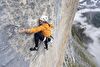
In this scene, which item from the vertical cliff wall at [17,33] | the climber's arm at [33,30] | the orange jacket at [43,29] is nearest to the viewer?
the vertical cliff wall at [17,33]

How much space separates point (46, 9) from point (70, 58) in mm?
15653

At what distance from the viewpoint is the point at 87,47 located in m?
43.0

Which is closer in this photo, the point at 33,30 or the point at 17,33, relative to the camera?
the point at 17,33

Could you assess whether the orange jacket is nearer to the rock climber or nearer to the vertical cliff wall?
the rock climber

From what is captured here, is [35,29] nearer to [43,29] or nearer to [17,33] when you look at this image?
[43,29]

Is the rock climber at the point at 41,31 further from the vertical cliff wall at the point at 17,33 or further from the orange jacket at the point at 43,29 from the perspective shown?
the vertical cliff wall at the point at 17,33

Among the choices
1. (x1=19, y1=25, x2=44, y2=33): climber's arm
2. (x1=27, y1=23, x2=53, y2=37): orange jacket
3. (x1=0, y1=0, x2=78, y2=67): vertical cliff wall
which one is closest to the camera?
(x1=0, y1=0, x2=78, y2=67): vertical cliff wall

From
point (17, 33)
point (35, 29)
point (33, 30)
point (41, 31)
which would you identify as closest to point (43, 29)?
point (41, 31)

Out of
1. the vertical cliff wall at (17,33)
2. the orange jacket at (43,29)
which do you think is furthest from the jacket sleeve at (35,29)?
the vertical cliff wall at (17,33)

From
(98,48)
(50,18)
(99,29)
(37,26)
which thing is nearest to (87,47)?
(98,48)

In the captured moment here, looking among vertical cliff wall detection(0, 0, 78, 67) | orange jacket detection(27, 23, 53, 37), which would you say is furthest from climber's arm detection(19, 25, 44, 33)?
vertical cliff wall detection(0, 0, 78, 67)

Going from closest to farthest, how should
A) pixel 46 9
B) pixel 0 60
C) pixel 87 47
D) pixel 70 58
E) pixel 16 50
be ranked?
pixel 0 60 → pixel 16 50 → pixel 46 9 → pixel 70 58 → pixel 87 47

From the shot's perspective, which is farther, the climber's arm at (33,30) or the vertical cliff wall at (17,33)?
the climber's arm at (33,30)

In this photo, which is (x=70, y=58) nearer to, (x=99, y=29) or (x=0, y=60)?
(x=0, y=60)
